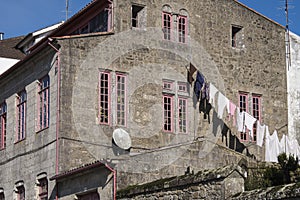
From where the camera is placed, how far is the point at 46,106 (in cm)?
2600

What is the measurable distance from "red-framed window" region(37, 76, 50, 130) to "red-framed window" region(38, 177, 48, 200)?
6.58ft

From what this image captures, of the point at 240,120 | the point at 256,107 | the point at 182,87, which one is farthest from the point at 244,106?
the point at 182,87

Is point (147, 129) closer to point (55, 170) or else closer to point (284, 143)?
point (55, 170)

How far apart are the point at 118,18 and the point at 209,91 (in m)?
4.34

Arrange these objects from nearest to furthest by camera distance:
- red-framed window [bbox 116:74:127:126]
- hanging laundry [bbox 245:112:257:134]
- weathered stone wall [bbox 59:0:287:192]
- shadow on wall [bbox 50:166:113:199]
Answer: shadow on wall [bbox 50:166:113:199]
weathered stone wall [bbox 59:0:287:192]
red-framed window [bbox 116:74:127:126]
hanging laundry [bbox 245:112:257:134]

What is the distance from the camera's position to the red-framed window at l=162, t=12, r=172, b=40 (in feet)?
87.4

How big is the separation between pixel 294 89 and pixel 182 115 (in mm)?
5959

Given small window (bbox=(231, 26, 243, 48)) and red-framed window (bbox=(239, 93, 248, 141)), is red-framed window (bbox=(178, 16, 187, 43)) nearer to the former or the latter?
small window (bbox=(231, 26, 243, 48))

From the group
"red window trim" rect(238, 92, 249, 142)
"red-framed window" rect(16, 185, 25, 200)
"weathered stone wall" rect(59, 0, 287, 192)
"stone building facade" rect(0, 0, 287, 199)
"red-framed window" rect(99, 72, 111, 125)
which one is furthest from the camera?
"red window trim" rect(238, 92, 249, 142)

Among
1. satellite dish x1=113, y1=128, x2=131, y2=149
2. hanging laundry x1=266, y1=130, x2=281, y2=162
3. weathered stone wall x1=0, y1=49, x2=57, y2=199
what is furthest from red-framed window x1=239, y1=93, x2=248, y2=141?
weathered stone wall x1=0, y1=49, x2=57, y2=199

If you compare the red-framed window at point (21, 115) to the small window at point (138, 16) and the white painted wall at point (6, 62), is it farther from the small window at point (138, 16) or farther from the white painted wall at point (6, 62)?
the white painted wall at point (6, 62)

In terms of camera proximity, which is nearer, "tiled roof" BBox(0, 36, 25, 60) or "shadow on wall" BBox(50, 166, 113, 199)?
"shadow on wall" BBox(50, 166, 113, 199)

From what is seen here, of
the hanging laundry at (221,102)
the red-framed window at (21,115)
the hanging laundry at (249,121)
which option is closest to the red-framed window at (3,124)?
the red-framed window at (21,115)

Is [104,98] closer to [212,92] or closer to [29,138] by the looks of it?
[212,92]
